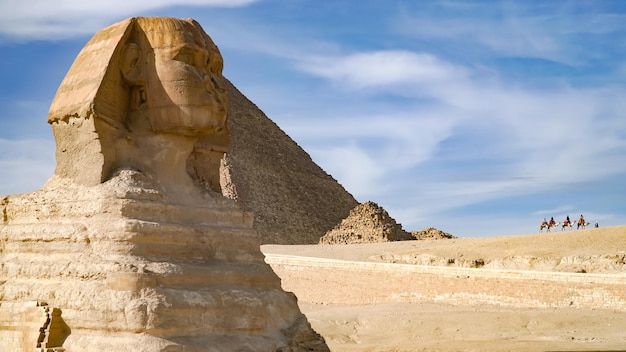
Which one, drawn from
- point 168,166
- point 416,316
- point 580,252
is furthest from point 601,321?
point 168,166

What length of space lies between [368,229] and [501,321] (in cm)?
2776

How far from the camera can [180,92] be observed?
287 inches

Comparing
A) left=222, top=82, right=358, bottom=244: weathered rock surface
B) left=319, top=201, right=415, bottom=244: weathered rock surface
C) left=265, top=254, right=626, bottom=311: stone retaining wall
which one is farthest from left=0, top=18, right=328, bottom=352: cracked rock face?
left=222, top=82, right=358, bottom=244: weathered rock surface

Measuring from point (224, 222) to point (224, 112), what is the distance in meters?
0.96

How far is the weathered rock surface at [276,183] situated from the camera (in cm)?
5922

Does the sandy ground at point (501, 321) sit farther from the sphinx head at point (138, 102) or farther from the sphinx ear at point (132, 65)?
the sphinx ear at point (132, 65)

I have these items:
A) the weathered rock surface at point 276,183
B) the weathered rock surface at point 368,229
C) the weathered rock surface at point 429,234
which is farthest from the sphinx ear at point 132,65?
the weathered rock surface at point 276,183

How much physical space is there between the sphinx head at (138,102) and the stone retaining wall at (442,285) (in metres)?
11.5

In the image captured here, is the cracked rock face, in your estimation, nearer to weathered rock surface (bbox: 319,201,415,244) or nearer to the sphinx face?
the sphinx face

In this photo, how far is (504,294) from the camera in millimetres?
18344

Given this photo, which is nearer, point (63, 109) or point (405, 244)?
point (63, 109)

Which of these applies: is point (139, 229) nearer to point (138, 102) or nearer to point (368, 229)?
point (138, 102)

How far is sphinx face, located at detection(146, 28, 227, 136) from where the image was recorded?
729 centimetres

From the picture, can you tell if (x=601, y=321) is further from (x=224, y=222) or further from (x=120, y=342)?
(x=120, y=342)
